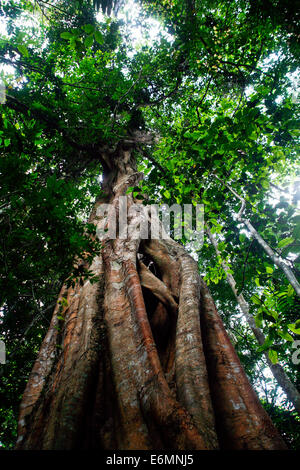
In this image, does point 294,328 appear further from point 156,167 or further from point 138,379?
point 156,167

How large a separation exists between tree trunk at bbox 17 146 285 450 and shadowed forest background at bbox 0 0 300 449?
0.04m

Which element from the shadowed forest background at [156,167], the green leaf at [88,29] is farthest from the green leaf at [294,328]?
the green leaf at [88,29]

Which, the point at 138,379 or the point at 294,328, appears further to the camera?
the point at 138,379

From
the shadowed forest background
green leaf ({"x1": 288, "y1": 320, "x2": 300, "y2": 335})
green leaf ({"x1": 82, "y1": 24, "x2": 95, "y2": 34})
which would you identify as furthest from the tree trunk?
green leaf ({"x1": 82, "y1": 24, "x2": 95, "y2": 34})

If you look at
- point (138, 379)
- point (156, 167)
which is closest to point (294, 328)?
point (138, 379)

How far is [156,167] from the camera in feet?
8.67

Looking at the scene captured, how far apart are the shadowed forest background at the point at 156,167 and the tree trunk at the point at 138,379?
0.04m

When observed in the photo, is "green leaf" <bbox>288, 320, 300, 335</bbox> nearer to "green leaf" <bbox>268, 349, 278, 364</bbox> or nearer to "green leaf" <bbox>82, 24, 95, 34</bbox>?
"green leaf" <bbox>268, 349, 278, 364</bbox>

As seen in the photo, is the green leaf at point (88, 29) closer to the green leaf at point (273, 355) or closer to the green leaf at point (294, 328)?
the green leaf at point (294, 328)

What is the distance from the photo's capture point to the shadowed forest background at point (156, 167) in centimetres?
180

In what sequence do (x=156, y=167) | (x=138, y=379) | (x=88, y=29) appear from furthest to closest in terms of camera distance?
(x=156, y=167) < (x=138, y=379) < (x=88, y=29)

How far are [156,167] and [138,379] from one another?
2.13 meters

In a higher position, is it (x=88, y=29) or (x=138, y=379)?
(x=88, y=29)

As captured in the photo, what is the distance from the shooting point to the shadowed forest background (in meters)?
1.80
